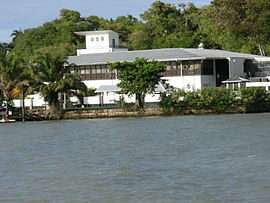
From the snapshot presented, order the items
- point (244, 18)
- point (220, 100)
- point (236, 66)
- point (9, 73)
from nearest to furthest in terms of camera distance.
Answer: point (220, 100) → point (9, 73) → point (236, 66) → point (244, 18)

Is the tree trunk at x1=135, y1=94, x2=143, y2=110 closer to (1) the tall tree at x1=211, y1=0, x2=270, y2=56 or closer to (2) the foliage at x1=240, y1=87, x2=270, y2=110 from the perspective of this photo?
(2) the foliage at x1=240, y1=87, x2=270, y2=110

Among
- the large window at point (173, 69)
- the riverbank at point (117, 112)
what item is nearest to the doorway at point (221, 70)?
the large window at point (173, 69)

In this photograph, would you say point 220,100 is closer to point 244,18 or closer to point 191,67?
point 191,67

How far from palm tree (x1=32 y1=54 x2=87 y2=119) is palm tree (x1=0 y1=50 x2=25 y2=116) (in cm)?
191

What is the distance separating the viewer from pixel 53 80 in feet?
216

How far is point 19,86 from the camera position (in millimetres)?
65188

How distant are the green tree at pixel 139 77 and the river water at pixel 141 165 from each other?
55.5ft

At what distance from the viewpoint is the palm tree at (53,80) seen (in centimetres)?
6462

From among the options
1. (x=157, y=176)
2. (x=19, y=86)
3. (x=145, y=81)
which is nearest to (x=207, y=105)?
(x=145, y=81)

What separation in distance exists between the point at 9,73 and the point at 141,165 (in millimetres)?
40640

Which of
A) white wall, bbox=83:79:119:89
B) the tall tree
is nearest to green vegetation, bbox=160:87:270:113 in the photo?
white wall, bbox=83:79:119:89

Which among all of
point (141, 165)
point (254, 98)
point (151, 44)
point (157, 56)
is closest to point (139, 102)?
point (254, 98)

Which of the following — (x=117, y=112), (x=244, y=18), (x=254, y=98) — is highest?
(x=244, y=18)

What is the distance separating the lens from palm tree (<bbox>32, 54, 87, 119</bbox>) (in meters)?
64.6
